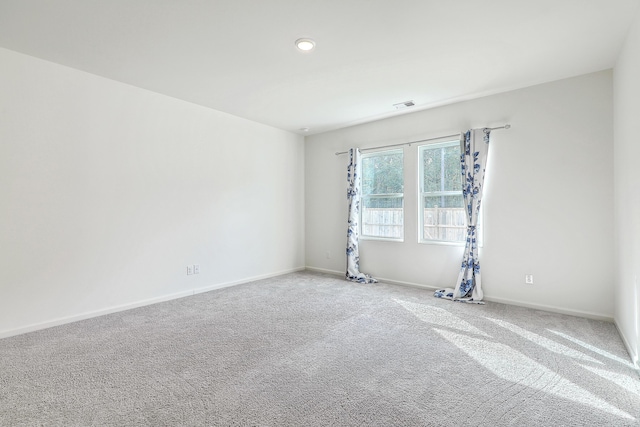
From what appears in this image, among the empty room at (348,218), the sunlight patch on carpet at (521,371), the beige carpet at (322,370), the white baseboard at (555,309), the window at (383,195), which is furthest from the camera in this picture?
the window at (383,195)

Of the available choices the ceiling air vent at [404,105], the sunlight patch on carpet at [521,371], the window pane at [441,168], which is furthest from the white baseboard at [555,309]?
the ceiling air vent at [404,105]

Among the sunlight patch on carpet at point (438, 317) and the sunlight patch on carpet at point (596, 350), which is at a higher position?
the sunlight patch on carpet at point (438, 317)

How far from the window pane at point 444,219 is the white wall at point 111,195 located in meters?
2.68

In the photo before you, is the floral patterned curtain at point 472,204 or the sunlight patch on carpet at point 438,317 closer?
the sunlight patch on carpet at point 438,317

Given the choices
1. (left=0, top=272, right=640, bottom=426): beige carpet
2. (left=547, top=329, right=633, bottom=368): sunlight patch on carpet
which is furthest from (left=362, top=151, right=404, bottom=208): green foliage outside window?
(left=547, top=329, right=633, bottom=368): sunlight patch on carpet

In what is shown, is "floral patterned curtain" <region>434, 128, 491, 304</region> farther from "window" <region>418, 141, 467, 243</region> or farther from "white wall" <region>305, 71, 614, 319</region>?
"window" <region>418, 141, 467, 243</region>

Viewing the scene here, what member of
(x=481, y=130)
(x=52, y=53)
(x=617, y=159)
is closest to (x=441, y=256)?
(x=481, y=130)

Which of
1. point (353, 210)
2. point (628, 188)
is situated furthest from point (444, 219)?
point (628, 188)

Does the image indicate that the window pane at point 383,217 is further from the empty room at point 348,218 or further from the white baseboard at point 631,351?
the white baseboard at point 631,351

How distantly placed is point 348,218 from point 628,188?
11.4ft

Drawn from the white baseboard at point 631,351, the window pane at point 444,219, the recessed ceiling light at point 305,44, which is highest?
the recessed ceiling light at point 305,44

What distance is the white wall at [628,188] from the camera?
2.36 metres

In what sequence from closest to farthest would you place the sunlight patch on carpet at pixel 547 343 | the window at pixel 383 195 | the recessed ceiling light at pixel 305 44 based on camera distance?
the sunlight patch on carpet at pixel 547 343 < the recessed ceiling light at pixel 305 44 < the window at pixel 383 195

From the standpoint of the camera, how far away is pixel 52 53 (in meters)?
2.97
